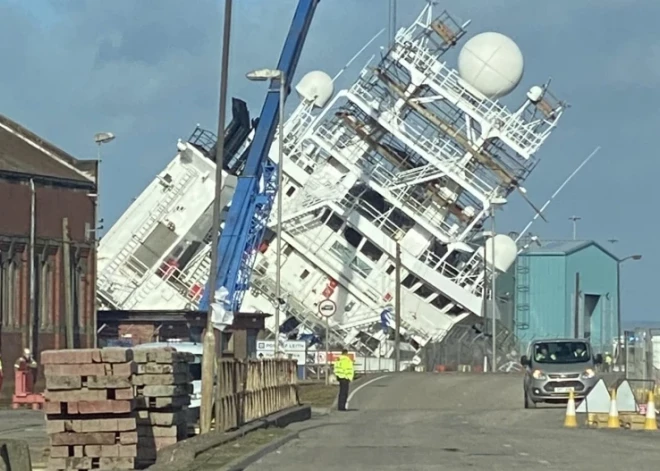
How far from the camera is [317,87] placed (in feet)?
232

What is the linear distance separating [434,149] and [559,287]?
890 inches

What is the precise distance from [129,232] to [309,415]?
33.1 meters

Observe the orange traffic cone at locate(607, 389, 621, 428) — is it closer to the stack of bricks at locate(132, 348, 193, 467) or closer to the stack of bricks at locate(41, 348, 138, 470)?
the stack of bricks at locate(132, 348, 193, 467)

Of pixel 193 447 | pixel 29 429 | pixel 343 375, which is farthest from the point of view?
pixel 343 375

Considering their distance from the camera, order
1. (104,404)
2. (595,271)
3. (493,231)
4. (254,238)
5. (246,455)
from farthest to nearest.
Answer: (595,271)
(493,231)
(254,238)
(246,455)
(104,404)

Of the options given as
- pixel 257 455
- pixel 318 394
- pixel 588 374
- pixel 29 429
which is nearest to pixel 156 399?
pixel 257 455

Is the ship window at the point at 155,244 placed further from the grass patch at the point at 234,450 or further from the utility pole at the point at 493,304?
the grass patch at the point at 234,450

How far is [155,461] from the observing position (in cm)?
1948

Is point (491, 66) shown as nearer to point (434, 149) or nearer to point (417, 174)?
point (434, 149)

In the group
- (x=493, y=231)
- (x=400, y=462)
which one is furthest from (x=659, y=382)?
(x=493, y=231)

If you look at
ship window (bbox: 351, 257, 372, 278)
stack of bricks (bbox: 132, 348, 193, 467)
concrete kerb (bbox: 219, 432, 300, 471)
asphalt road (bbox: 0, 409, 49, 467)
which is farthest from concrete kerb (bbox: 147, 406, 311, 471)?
ship window (bbox: 351, 257, 372, 278)

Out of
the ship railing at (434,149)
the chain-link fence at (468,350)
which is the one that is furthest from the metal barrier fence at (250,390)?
the chain-link fence at (468,350)

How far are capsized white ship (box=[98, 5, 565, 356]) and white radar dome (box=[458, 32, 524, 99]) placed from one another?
6cm

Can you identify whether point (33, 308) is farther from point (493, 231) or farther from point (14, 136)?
point (493, 231)
